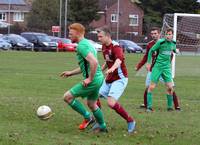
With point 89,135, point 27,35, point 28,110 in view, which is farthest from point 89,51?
point 27,35

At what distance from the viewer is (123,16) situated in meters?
109

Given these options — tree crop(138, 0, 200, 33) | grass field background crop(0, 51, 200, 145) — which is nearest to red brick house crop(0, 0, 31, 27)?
tree crop(138, 0, 200, 33)

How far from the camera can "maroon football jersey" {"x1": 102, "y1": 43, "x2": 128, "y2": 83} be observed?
1084 centimetres

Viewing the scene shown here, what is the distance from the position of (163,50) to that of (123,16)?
312ft

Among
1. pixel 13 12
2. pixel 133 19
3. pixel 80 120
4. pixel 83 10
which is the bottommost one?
pixel 80 120

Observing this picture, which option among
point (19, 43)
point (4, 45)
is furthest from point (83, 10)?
point (4, 45)

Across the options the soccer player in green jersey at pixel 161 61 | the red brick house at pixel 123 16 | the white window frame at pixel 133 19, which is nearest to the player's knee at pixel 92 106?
the soccer player in green jersey at pixel 161 61

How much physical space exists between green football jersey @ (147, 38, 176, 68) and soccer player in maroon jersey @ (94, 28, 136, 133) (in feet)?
10.0

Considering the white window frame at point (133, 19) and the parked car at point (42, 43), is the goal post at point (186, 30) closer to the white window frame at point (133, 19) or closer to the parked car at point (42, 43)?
the parked car at point (42, 43)

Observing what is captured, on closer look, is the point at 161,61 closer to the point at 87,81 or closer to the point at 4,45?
the point at 87,81

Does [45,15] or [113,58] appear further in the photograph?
[45,15]

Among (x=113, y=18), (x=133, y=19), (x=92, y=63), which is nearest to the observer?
(x=92, y=63)

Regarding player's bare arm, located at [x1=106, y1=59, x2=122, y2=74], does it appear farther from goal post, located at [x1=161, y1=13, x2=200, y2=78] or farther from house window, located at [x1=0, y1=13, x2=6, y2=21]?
house window, located at [x1=0, y1=13, x2=6, y2=21]

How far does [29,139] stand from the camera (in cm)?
959
